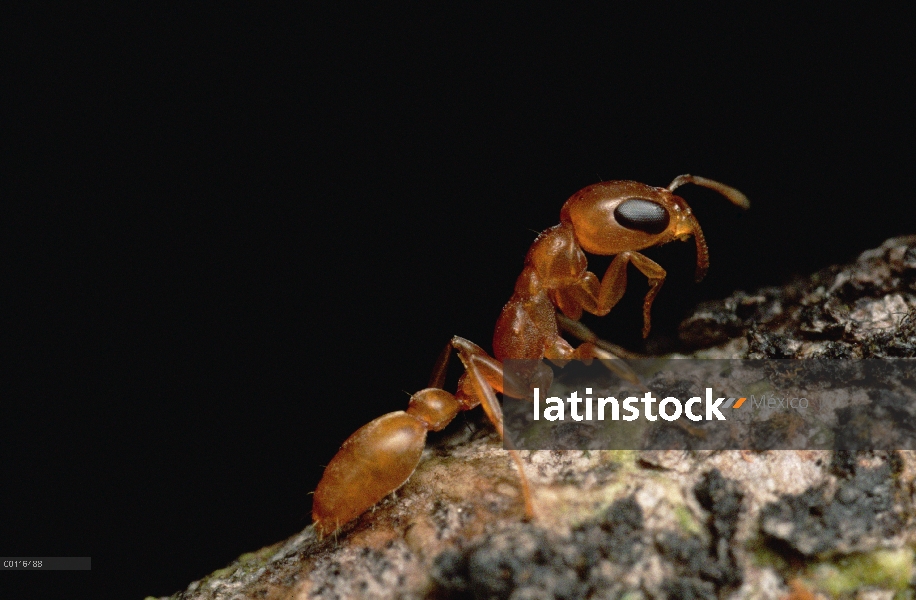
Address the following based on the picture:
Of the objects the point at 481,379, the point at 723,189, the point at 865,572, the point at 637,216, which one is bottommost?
the point at 865,572

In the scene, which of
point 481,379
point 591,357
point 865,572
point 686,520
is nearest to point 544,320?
point 591,357

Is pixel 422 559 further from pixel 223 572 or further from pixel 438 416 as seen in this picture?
pixel 223 572

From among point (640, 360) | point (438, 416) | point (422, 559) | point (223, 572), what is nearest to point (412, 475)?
point (438, 416)

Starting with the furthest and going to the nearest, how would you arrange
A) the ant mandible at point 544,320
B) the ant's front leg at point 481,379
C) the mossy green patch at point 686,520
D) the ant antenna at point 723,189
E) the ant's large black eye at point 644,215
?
the ant antenna at point 723,189 < the ant's large black eye at point 644,215 < the ant's front leg at point 481,379 < the ant mandible at point 544,320 < the mossy green patch at point 686,520

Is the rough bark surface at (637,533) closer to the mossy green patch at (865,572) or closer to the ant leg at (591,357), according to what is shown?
the mossy green patch at (865,572)

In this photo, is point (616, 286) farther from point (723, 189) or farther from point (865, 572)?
point (865, 572)

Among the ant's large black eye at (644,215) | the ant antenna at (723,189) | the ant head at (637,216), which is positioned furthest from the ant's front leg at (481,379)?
the ant antenna at (723,189)
